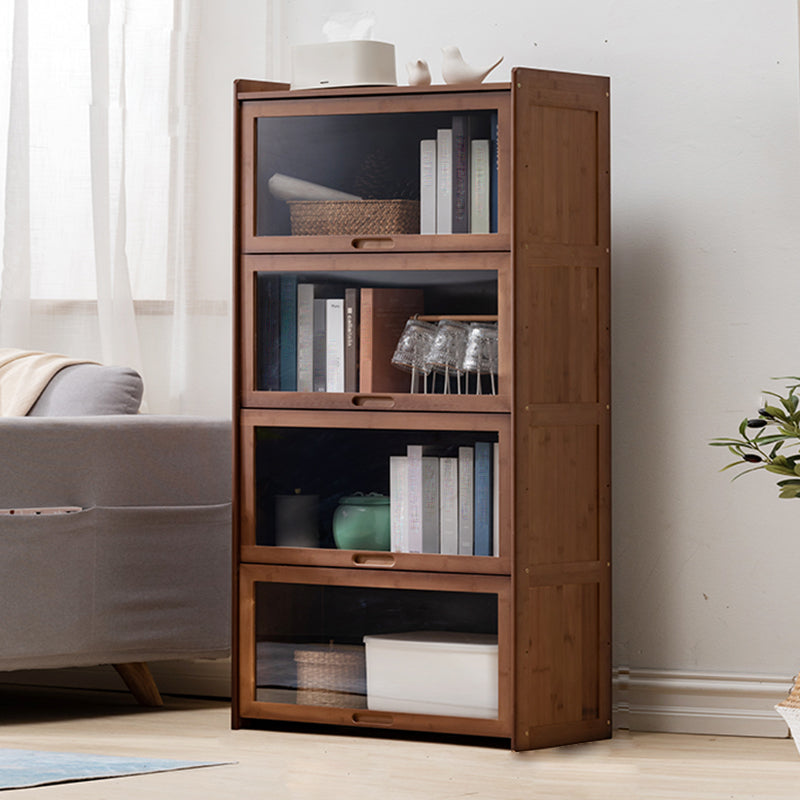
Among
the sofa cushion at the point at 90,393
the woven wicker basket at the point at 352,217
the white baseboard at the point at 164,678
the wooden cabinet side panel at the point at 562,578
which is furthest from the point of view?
the white baseboard at the point at 164,678

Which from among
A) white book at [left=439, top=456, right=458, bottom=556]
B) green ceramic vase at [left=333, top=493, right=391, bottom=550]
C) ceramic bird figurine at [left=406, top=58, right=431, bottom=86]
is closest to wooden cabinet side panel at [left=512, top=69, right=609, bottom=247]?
ceramic bird figurine at [left=406, top=58, right=431, bottom=86]

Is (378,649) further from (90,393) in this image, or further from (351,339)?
(90,393)

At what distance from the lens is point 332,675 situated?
227 cm

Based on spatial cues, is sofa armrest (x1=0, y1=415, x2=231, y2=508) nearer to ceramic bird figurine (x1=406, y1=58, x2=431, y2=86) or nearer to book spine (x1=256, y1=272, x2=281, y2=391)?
book spine (x1=256, y1=272, x2=281, y2=391)

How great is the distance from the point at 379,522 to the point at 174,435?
0.50 meters

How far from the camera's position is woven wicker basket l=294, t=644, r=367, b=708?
2.25m

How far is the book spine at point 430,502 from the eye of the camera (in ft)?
7.28

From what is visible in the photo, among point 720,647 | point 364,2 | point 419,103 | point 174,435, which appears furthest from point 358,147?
point 720,647

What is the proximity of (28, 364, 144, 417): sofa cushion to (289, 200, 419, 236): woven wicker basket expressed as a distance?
537mm

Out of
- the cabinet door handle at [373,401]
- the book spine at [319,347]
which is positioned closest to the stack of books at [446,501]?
the cabinet door handle at [373,401]

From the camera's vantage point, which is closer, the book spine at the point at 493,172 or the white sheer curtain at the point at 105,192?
the book spine at the point at 493,172

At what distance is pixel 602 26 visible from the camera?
8.01 feet

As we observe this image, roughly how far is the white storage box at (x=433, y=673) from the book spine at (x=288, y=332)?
0.55 meters

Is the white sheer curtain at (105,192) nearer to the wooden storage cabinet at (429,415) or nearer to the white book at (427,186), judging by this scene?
the wooden storage cabinet at (429,415)
